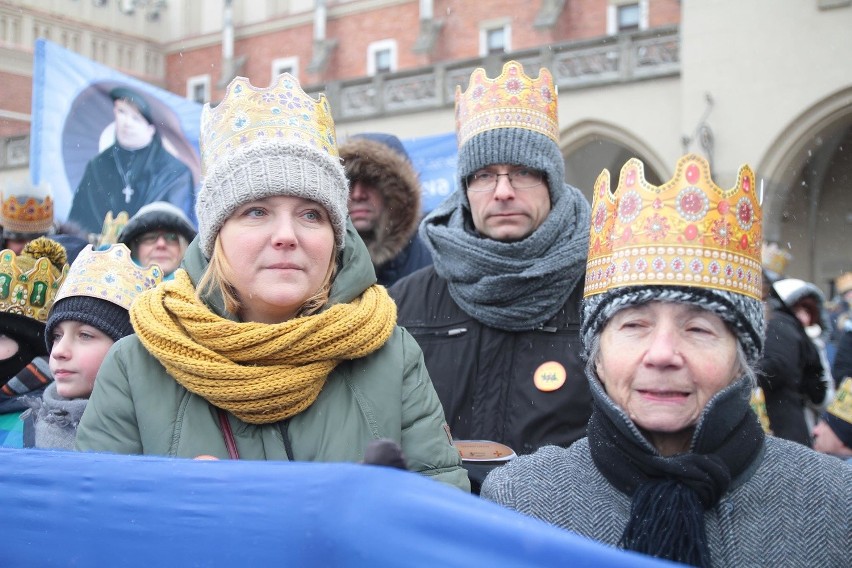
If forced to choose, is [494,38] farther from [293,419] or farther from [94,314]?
[293,419]

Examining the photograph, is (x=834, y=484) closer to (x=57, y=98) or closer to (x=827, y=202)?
(x=57, y=98)

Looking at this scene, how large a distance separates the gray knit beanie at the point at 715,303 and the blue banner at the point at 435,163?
612cm

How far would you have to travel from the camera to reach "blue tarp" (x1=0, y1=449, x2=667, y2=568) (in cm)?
127

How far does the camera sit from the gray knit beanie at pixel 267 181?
2361mm

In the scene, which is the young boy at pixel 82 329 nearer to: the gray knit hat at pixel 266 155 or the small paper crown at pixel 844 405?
the gray knit hat at pixel 266 155

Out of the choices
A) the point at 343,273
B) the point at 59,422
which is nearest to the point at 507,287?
the point at 343,273

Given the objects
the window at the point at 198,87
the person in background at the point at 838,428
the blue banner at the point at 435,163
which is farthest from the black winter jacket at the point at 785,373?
the window at the point at 198,87

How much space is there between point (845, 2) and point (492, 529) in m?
17.1

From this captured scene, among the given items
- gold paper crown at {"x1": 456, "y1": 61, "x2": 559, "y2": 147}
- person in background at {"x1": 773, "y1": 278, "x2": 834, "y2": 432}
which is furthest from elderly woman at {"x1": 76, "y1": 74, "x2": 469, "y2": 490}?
person in background at {"x1": 773, "y1": 278, "x2": 834, "y2": 432}

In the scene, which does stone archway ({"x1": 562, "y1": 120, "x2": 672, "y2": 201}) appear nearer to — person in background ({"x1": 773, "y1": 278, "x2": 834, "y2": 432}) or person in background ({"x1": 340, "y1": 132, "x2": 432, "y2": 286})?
person in background ({"x1": 773, "y1": 278, "x2": 834, "y2": 432})

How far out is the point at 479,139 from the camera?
362cm

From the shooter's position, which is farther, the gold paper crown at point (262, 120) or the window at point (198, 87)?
the window at point (198, 87)

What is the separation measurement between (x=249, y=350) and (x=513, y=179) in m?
1.62

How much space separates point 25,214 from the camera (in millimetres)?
5984
